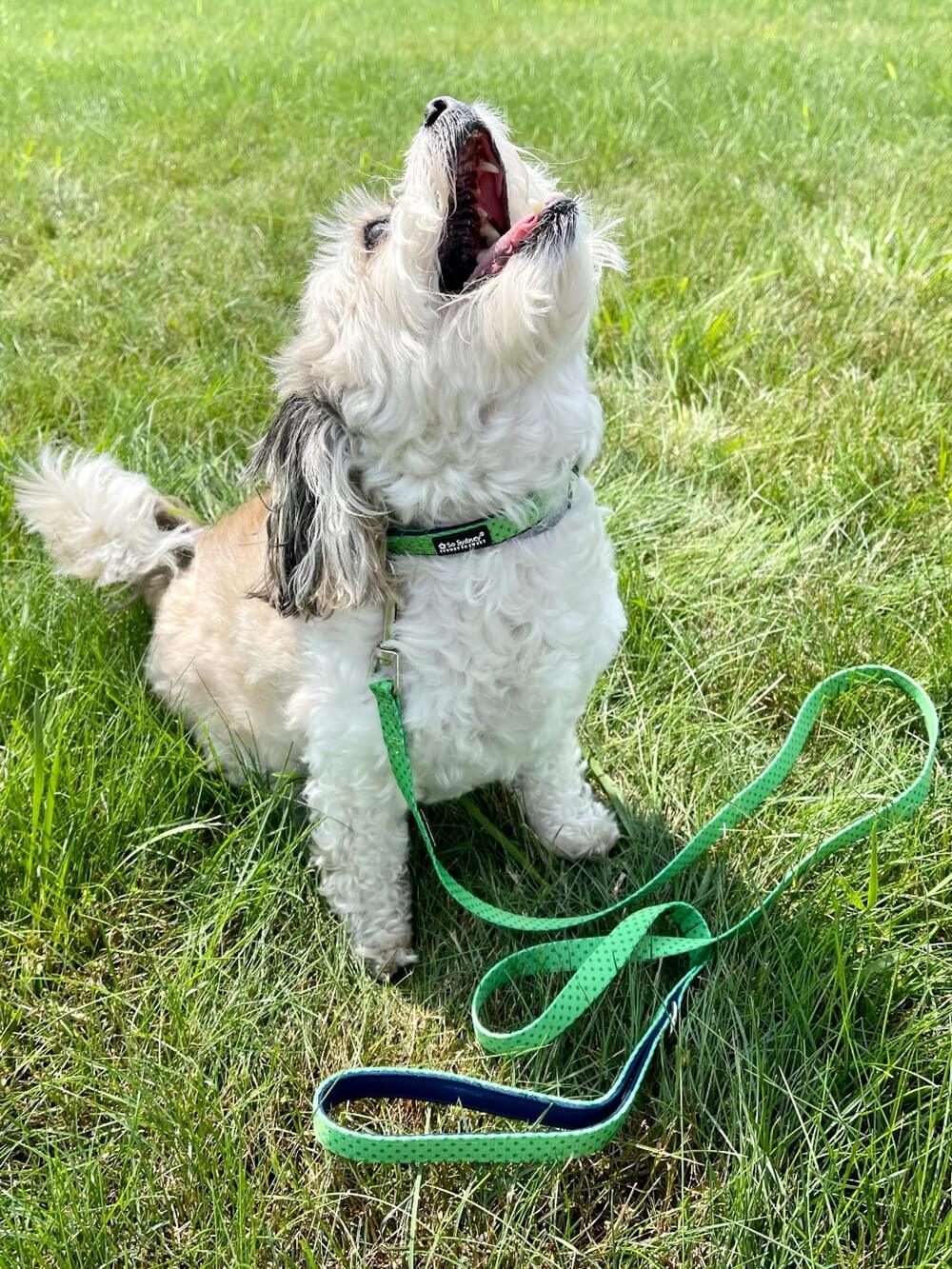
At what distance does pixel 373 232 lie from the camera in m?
1.94

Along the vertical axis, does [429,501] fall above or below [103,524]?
above

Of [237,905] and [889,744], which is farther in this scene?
[889,744]

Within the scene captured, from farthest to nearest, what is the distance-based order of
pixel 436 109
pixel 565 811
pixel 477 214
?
pixel 565 811, pixel 477 214, pixel 436 109

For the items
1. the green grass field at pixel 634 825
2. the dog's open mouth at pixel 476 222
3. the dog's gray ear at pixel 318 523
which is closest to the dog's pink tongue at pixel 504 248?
the dog's open mouth at pixel 476 222

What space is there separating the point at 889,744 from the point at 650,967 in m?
0.88

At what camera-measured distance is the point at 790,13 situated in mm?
10266

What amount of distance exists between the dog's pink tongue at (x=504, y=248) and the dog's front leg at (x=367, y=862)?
3.67ft

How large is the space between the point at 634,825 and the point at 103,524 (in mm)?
1691

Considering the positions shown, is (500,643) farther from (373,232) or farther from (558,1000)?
(373,232)

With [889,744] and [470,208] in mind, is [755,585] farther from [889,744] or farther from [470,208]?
[470,208]

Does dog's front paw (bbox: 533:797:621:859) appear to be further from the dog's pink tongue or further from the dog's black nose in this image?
the dog's black nose

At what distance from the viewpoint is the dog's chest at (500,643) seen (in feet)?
6.17

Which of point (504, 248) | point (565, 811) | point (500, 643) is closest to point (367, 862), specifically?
point (565, 811)

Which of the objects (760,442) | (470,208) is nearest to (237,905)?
(470,208)
